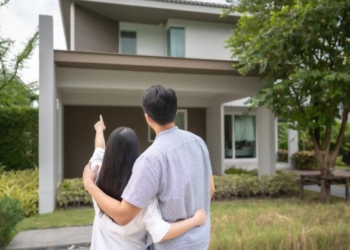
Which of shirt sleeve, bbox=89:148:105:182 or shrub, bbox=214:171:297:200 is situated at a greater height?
shirt sleeve, bbox=89:148:105:182

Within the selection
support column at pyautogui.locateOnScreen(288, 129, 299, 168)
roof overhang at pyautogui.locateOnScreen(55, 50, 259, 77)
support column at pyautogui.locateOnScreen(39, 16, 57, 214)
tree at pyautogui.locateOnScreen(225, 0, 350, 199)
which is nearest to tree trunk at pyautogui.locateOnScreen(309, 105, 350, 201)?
tree at pyautogui.locateOnScreen(225, 0, 350, 199)

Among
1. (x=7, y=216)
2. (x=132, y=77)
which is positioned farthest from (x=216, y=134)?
(x=7, y=216)

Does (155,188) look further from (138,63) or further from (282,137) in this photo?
(282,137)

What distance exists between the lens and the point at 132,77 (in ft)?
29.2

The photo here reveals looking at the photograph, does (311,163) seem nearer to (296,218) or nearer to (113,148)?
(296,218)

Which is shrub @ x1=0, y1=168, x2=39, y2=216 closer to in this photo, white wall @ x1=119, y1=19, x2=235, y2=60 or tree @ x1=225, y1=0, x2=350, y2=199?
tree @ x1=225, y1=0, x2=350, y2=199

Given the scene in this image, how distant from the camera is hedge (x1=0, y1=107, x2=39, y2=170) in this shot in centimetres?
1154

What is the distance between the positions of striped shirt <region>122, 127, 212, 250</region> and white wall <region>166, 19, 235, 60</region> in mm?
12169

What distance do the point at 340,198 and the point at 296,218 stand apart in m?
5.52

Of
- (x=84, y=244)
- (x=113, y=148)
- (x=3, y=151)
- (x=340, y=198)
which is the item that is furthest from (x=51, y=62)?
(x=340, y=198)

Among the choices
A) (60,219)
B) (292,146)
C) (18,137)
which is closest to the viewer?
(60,219)

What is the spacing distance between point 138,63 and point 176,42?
5.70 m

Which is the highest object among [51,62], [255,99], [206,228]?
[51,62]

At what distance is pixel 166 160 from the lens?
164 cm
